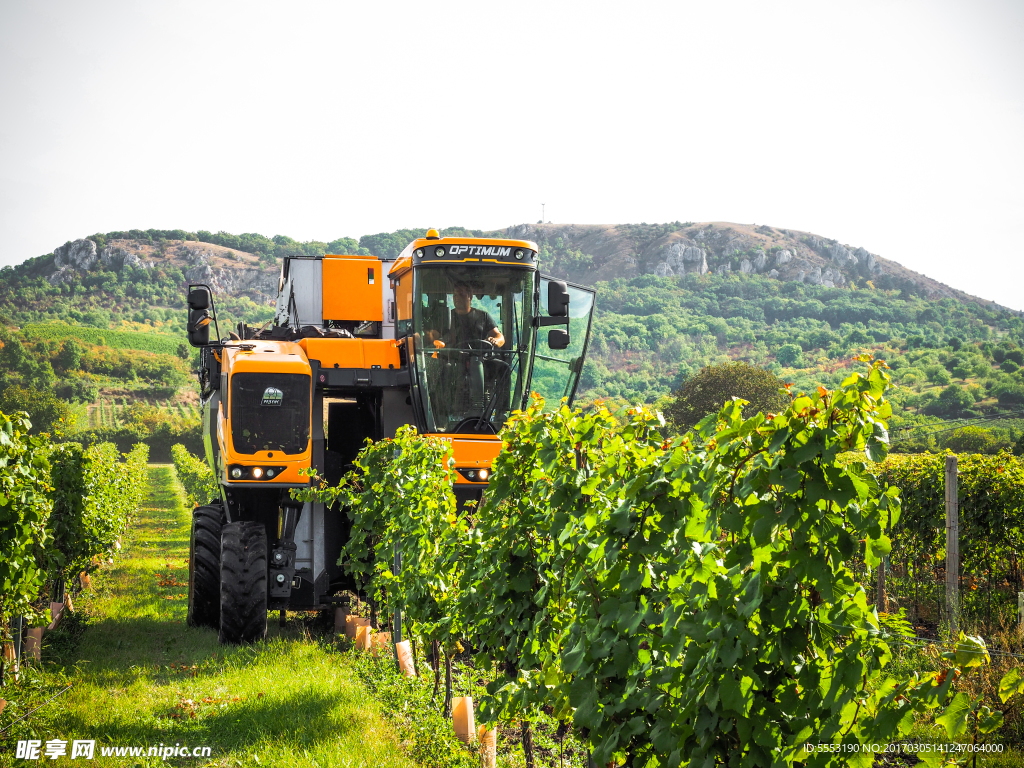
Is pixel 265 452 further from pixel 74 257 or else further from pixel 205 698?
pixel 74 257

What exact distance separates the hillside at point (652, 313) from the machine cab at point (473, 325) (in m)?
42.1

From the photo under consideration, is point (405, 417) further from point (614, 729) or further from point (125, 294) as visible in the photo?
point (125, 294)

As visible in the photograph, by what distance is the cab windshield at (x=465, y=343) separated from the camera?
7.42 m

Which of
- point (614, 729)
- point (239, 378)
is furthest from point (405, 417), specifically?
point (614, 729)

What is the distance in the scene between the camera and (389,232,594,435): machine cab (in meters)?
7.42

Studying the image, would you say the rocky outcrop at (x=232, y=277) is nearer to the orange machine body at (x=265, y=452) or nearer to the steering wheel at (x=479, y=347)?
the orange machine body at (x=265, y=452)

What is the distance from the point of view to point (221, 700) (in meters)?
5.67

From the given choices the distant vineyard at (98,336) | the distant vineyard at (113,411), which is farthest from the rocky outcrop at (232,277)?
the distant vineyard at (113,411)

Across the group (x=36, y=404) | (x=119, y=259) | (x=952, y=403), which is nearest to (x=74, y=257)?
(x=119, y=259)

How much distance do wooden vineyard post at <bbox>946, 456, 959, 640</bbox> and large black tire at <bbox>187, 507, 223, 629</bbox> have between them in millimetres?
7026

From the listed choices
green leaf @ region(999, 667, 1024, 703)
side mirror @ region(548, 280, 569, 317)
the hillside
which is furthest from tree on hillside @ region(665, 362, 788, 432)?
green leaf @ region(999, 667, 1024, 703)

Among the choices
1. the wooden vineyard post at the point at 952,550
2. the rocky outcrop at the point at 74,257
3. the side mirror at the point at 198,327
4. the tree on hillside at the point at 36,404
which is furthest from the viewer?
the rocky outcrop at the point at 74,257

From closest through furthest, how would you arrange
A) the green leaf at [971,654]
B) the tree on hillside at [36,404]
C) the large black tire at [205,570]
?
the green leaf at [971,654]
the large black tire at [205,570]
the tree on hillside at [36,404]

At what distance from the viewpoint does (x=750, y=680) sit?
2084mm
